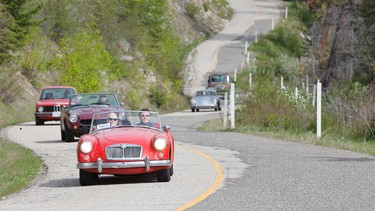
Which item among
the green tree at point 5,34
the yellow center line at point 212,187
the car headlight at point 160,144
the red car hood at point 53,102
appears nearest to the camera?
the yellow center line at point 212,187

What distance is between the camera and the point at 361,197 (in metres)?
13.2

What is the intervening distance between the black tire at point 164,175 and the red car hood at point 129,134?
1.80 ft

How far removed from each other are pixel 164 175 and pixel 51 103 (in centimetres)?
2279

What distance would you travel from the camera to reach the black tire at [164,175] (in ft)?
51.4

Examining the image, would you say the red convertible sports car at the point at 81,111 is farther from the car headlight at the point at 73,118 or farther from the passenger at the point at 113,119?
the passenger at the point at 113,119

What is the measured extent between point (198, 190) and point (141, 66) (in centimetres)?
5272

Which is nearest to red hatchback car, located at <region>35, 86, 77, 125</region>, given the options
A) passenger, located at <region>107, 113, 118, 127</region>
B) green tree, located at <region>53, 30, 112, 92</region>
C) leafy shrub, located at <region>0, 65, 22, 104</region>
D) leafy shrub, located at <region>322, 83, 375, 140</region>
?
leafy shrub, located at <region>0, 65, 22, 104</region>

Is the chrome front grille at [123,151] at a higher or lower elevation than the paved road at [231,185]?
higher

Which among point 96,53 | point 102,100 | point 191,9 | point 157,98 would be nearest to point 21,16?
point 96,53

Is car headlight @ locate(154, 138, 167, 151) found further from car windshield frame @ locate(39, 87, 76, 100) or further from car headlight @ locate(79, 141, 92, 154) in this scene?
car windshield frame @ locate(39, 87, 76, 100)

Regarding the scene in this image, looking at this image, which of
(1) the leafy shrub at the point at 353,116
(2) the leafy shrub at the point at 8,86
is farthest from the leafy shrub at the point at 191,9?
(1) the leafy shrub at the point at 353,116

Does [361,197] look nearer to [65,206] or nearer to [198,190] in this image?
[198,190]

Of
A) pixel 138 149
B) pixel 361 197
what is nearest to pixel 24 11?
pixel 138 149

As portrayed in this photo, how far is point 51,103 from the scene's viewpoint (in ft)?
124
